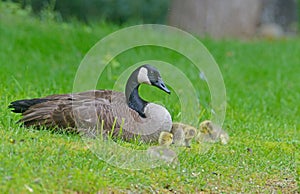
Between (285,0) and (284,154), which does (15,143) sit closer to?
(284,154)

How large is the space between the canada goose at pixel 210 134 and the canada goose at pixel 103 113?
0.46m

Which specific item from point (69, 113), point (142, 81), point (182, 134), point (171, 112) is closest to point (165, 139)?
point (182, 134)

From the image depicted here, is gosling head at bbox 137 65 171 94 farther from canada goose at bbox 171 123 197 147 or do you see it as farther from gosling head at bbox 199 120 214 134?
gosling head at bbox 199 120 214 134

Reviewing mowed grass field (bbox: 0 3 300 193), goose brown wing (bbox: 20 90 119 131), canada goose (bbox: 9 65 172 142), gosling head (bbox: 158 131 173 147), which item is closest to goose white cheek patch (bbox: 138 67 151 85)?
canada goose (bbox: 9 65 172 142)

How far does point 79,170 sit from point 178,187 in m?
0.84

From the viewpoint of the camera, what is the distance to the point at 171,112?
28.8ft

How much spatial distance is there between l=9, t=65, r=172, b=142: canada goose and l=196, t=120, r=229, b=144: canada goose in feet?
1.51

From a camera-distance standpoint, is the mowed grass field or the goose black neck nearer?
the mowed grass field

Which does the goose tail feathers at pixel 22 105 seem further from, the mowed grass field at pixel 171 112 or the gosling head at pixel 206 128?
the gosling head at pixel 206 128

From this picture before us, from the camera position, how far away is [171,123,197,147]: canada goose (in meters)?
7.25

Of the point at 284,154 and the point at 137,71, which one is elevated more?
the point at 137,71

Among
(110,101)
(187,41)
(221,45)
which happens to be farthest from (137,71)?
(221,45)

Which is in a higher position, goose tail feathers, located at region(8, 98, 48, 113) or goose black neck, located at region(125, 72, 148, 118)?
goose black neck, located at region(125, 72, 148, 118)

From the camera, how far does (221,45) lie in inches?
571
